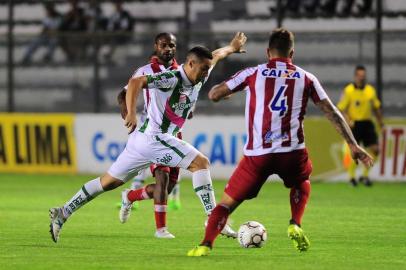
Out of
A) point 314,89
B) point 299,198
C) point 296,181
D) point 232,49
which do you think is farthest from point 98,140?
point 314,89

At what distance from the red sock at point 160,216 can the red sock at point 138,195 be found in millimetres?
699

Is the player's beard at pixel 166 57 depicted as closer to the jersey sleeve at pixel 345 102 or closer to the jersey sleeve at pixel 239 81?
the jersey sleeve at pixel 239 81

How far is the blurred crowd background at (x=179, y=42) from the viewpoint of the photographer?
73.8 feet

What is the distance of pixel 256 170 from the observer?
10125 millimetres

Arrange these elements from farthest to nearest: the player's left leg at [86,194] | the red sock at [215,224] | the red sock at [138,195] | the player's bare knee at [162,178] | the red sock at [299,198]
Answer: the red sock at [138,195] < the player's bare knee at [162,178] < the player's left leg at [86,194] < the red sock at [299,198] < the red sock at [215,224]

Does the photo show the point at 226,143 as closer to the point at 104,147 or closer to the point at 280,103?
the point at 104,147

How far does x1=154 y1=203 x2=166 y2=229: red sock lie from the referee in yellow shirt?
9.37 meters

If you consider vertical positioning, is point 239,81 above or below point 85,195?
above

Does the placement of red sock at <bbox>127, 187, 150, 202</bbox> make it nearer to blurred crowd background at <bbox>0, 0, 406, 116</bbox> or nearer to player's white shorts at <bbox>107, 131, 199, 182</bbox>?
player's white shorts at <bbox>107, 131, 199, 182</bbox>

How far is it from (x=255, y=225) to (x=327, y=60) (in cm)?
1187

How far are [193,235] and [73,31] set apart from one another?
556 inches

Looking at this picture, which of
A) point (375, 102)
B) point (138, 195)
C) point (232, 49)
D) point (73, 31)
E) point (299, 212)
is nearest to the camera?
point (299, 212)

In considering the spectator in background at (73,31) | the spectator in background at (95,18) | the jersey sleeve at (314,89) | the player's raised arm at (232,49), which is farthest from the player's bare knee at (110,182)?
the spectator in background at (95,18)

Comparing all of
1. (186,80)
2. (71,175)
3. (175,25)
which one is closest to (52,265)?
(186,80)
